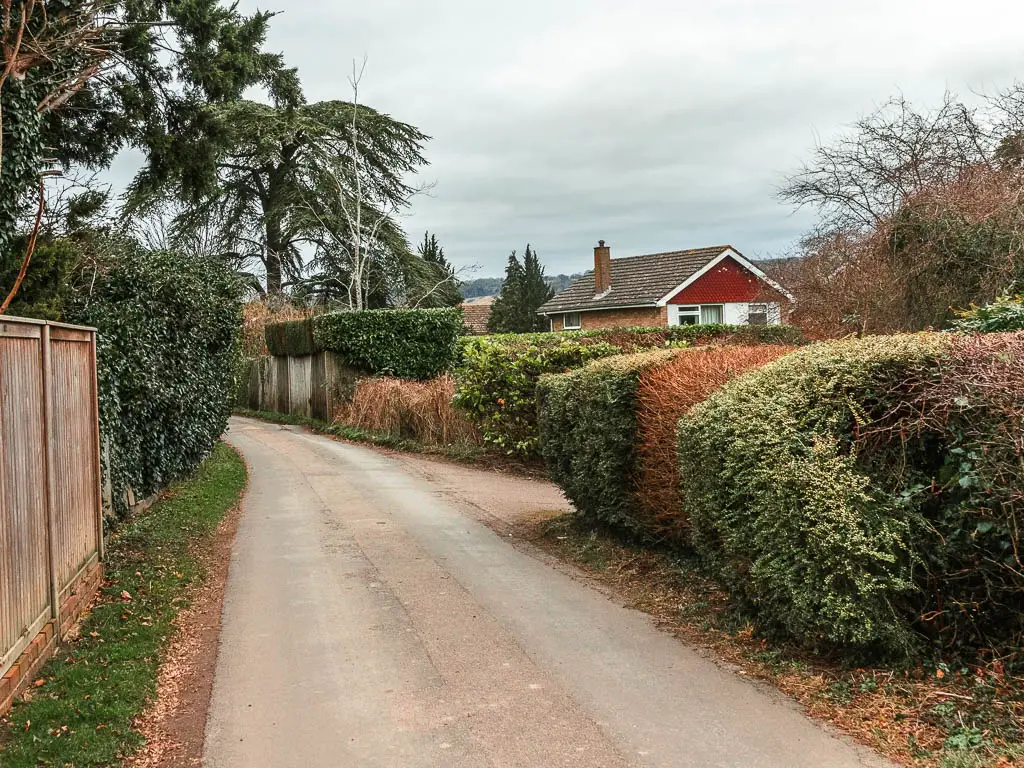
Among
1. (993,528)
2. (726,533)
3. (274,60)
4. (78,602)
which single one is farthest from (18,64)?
(274,60)

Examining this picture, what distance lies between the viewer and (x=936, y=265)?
12.4m

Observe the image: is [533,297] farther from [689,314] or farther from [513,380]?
[513,380]

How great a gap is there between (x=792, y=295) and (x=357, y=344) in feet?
39.7

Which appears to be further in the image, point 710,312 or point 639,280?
point 639,280

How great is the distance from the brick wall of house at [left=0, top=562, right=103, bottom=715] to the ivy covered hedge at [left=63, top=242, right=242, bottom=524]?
243 cm

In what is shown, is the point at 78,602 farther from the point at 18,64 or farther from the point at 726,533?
the point at 18,64

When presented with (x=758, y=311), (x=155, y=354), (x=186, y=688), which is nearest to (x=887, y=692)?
(x=186, y=688)

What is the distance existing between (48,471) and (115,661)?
55.7 inches

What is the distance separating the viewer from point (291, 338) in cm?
3022

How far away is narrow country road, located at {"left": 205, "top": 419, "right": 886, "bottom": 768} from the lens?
464 cm

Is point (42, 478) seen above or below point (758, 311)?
below

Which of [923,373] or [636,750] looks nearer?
[636,750]

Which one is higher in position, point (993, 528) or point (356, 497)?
point (993, 528)

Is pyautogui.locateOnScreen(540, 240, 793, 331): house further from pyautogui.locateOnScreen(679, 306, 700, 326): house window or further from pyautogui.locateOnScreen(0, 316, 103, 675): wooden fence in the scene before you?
pyautogui.locateOnScreen(0, 316, 103, 675): wooden fence
